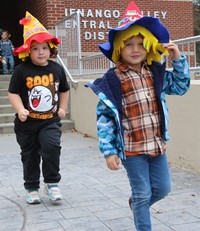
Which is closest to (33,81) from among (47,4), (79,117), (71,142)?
(71,142)


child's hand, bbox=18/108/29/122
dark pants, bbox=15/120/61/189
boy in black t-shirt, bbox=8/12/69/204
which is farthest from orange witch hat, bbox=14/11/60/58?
dark pants, bbox=15/120/61/189

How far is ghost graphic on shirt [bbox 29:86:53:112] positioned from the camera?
4.32 metres

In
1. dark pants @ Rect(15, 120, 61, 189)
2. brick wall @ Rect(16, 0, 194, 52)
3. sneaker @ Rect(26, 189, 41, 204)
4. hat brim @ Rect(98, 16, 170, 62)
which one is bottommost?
sneaker @ Rect(26, 189, 41, 204)

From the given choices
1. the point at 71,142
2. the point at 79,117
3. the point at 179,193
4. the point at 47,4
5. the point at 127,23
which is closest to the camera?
the point at 127,23

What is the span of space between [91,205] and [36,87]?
1.30m

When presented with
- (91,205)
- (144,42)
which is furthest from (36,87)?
(144,42)

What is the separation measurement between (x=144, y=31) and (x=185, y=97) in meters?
2.75

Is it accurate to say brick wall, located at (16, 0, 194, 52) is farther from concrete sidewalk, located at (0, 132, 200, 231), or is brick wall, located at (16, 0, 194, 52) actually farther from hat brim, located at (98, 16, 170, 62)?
hat brim, located at (98, 16, 170, 62)

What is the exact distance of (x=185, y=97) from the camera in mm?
5578

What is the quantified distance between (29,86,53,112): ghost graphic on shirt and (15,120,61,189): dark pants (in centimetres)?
15

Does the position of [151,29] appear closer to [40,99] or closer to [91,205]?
[40,99]

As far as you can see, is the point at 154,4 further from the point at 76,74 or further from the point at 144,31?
the point at 144,31

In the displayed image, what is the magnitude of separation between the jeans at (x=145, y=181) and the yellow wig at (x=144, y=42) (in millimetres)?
711

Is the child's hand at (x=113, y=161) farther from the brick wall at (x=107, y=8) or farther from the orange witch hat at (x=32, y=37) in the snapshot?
the brick wall at (x=107, y=8)
